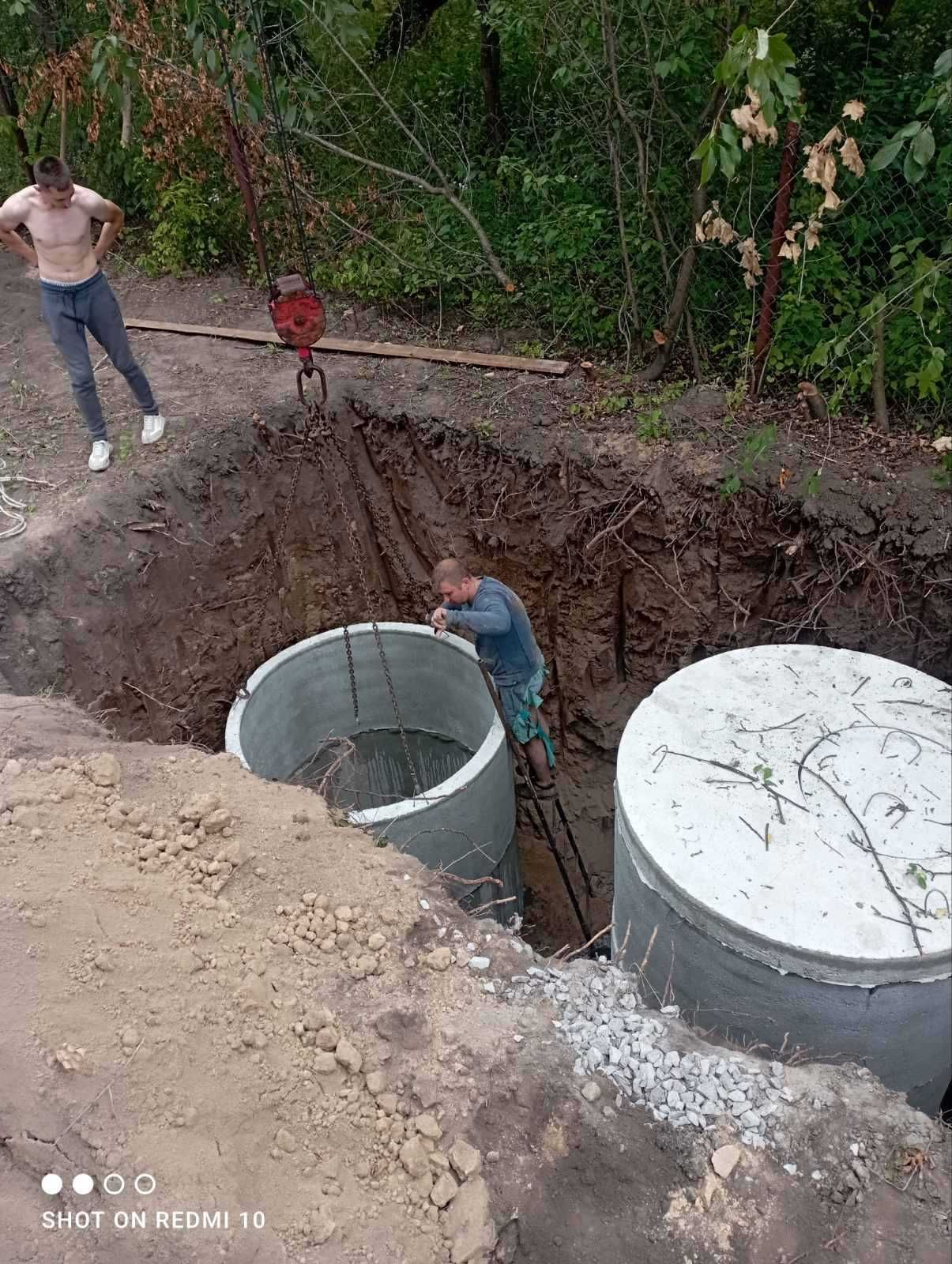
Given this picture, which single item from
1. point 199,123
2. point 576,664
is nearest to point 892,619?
point 576,664

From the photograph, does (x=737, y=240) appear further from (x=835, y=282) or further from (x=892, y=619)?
(x=892, y=619)

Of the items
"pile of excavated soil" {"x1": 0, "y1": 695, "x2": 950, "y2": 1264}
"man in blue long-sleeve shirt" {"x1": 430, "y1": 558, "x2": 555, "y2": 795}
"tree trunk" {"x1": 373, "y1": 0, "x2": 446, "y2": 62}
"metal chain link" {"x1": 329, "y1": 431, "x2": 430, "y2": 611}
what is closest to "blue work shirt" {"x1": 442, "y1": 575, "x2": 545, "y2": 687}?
"man in blue long-sleeve shirt" {"x1": 430, "y1": 558, "x2": 555, "y2": 795}

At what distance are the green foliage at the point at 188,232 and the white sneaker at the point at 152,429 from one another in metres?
2.87

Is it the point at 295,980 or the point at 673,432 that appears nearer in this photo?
the point at 295,980

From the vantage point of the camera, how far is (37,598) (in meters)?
5.12

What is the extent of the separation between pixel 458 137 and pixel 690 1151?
717 cm

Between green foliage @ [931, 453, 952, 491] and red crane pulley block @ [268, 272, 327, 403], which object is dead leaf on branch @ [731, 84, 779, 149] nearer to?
red crane pulley block @ [268, 272, 327, 403]

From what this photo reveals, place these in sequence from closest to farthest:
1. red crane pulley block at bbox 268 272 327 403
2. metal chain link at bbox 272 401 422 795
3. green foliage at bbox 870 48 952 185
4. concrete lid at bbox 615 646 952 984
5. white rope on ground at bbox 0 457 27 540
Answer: concrete lid at bbox 615 646 952 984 < green foliage at bbox 870 48 952 185 < red crane pulley block at bbox 268 272 327 403 < white rope on ground at bbox 0 457 27 540 < metal chain link at bbox 272 401 422 795

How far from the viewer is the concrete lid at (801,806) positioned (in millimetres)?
2918

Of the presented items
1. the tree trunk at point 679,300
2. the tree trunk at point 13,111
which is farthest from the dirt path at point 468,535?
the tree trunk at point 13,111

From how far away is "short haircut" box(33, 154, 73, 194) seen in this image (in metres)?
4.83

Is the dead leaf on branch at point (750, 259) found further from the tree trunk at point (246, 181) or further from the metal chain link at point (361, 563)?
the tree trunk at point (246, 181)

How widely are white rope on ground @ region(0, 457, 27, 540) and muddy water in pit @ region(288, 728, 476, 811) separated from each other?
249 centimetres

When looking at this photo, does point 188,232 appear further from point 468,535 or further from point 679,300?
point 679,300
